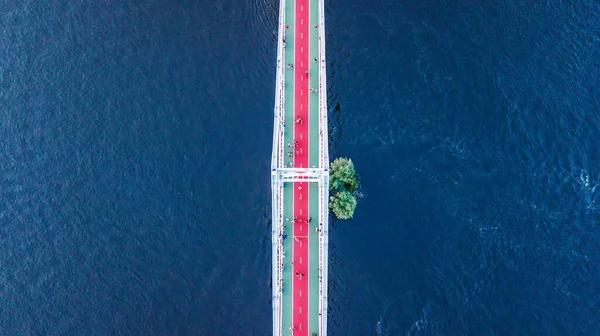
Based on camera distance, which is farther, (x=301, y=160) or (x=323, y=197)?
(x=301, y=160)

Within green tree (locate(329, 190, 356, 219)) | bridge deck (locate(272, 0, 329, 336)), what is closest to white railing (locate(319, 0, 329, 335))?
bridge deck (locate(272, 0, 329, 336))

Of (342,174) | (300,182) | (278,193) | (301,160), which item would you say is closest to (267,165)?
(301,160)

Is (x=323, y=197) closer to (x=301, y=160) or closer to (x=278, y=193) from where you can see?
(x=301, y=160)

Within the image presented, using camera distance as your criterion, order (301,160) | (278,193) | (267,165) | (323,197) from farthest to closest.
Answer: (267,165)
(301,160)
(323,197)
(278,193)

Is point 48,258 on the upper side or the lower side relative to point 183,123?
lower

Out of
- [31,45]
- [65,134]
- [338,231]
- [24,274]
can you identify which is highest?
[31,45]

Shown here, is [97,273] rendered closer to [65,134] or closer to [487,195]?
[65,134]

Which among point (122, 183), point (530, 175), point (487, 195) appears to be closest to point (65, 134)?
point (122, 183)
